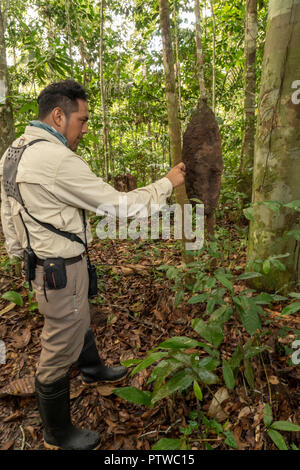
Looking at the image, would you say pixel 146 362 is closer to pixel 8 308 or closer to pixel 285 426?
pixel 285 426

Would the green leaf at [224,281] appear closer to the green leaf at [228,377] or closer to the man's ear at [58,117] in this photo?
the green leaf at [228,377]

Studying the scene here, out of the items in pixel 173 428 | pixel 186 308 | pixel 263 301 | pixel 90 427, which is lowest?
pixel 90 427

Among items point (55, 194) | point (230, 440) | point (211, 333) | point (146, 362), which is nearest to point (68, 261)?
point (55, 194)

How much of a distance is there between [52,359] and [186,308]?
56.2 inches

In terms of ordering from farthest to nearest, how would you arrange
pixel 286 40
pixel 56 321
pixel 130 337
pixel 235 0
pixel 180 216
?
pixel 235 0, pixel 130 337, pixel 180 216, pixel 286 40, pixel 56 321

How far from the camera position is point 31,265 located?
6.02 ft

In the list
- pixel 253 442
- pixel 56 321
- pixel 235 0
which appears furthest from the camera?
pixel 235 0

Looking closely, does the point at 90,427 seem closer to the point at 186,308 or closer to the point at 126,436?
the point at 126,436

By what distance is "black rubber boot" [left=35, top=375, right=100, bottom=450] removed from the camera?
6.07 feet

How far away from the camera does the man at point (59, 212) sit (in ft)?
5.57

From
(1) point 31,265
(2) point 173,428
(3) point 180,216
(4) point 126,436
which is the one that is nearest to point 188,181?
(3) point 180,216

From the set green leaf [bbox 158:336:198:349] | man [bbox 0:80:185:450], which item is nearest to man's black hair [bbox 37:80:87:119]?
man [bbox 0:80:185:450]

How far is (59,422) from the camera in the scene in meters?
1.90

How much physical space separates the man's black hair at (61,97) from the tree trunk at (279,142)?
1.49 meters
